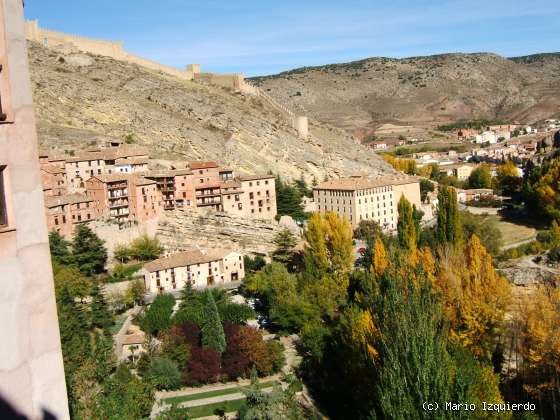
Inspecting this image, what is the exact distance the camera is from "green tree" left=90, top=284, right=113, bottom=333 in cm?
2412

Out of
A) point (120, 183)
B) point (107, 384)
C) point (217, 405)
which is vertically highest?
point (120, 183)

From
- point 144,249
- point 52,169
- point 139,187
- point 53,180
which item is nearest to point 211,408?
point 144,249

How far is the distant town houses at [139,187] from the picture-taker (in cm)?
3136

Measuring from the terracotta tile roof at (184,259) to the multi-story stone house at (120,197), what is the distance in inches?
136

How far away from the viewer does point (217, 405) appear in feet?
69.4

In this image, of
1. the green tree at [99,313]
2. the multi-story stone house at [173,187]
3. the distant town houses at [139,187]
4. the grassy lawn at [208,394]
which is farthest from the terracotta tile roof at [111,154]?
the grassy lawn at [208,394]

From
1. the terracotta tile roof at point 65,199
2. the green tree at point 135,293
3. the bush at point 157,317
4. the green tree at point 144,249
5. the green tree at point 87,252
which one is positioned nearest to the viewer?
the bush at point 157,317

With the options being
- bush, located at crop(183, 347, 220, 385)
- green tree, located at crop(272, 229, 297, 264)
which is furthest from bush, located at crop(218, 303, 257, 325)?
green tree, located at crop(272, 229, 297, 264)

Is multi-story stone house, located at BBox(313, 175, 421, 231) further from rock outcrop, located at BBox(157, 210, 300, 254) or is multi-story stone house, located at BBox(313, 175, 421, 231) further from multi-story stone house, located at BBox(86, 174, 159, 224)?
→ multi-story stone house, located at BBox(86, 174, 159, 224)

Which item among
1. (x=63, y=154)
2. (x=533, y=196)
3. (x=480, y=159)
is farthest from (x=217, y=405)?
(x=480, y=159)

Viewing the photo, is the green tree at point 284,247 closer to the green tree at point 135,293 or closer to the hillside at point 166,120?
the green tree at point 135,293

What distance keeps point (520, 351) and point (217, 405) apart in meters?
10.1

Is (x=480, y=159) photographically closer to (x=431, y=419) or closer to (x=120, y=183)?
(x=120, y=183)

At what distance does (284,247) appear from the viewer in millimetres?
32656
